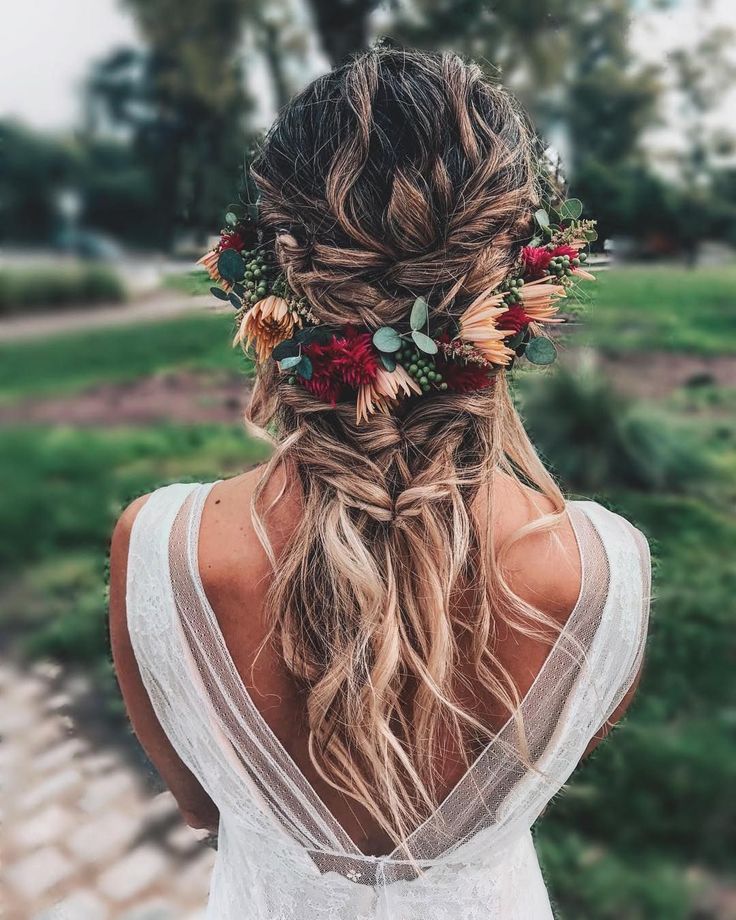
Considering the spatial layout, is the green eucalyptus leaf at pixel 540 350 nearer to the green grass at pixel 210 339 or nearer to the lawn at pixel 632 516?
the lawn at pixel 632 516

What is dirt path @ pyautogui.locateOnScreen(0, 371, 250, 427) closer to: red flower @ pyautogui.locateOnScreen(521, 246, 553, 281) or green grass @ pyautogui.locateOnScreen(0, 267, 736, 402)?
green grass @ pyautogui.locateOnScreen(0, 267, 736, 402)

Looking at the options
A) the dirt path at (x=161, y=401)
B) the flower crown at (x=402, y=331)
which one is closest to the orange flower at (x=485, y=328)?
the flower crown at (x=402, y=331)

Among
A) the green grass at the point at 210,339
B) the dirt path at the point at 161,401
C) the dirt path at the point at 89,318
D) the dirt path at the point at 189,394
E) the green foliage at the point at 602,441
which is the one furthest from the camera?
the dirt path at the point at 161,401

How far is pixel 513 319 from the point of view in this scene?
1046 millimetres

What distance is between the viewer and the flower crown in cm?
99

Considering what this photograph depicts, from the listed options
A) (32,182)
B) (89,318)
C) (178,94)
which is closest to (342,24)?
(178,94)

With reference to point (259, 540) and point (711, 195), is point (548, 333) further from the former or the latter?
point (711, 195)

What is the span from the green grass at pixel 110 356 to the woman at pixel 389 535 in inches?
120

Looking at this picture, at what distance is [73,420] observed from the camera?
485 cm

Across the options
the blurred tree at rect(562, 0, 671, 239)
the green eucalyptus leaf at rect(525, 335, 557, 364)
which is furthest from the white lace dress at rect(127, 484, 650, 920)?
the blurred tree at rect(562, 0, 671, 239)

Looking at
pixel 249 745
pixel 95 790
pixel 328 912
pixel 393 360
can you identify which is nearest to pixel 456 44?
pixel 393 360

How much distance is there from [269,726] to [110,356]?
3954 mm

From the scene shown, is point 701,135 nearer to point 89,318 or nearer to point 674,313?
point 674,313

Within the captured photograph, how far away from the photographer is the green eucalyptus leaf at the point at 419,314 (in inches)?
38.2
